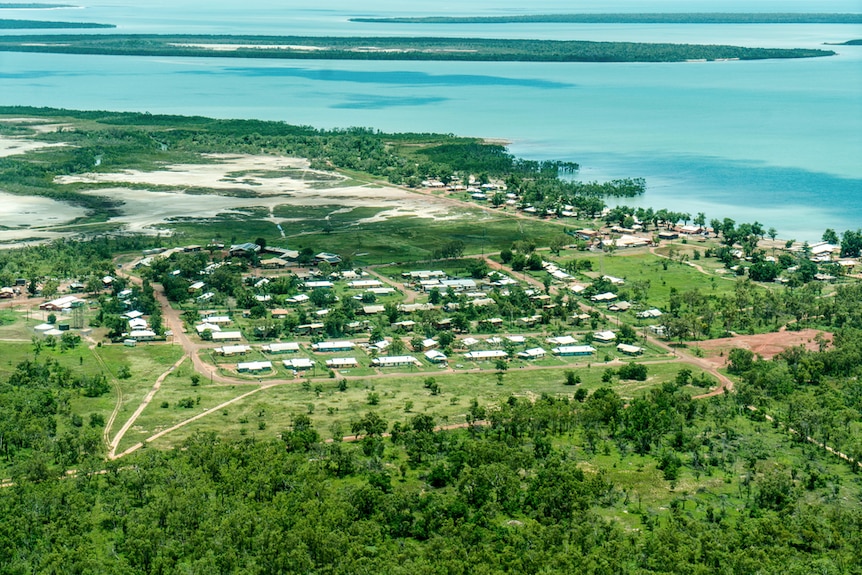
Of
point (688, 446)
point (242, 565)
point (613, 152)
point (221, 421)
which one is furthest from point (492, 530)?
point (613, 152)

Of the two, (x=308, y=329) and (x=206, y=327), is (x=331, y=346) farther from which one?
(x=206, y=327)

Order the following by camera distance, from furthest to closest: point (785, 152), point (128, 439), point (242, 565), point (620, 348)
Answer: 1. point (785, 152)
2. point (620, 348)
3. point (128, 439)
4. point (242, 565)

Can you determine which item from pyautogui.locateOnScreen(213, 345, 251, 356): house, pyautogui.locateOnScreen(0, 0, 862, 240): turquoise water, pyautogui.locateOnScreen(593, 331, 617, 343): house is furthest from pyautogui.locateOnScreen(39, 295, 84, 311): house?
pyautogui.locateOnScreen(0, 0, 862, 240): turquoise water

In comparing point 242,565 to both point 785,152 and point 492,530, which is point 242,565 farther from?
point 785,152

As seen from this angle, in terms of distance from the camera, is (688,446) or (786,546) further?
(688,446)

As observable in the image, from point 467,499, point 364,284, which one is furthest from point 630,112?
point 467,499

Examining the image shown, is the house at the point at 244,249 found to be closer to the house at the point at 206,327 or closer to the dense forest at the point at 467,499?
the house at the point at 206,327

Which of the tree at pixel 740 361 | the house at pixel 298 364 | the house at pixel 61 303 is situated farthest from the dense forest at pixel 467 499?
the house at pixel 61 303

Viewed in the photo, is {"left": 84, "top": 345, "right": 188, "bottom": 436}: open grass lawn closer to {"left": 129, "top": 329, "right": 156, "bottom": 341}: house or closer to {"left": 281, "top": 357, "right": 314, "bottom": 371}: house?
{"left": 129, "top": 329, "right": 156, "bottom": 341}: house

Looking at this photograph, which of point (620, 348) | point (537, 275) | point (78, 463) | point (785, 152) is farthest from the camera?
point (785, 152)
